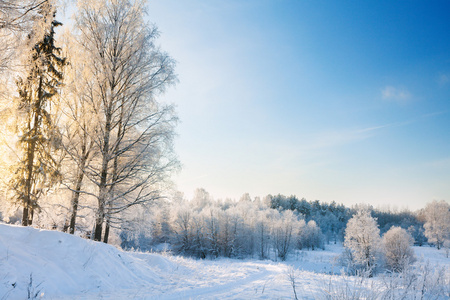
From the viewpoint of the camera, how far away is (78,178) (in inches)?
448


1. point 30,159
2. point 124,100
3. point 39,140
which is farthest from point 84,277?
point 39,140

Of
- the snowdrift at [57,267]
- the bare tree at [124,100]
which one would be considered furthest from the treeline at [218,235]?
the snowdrift at [57,267]

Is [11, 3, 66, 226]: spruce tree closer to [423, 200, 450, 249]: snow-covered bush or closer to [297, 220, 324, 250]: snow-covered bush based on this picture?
[423, 200, 450, 249]: snow-covered bush

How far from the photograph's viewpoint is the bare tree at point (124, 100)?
10.4m

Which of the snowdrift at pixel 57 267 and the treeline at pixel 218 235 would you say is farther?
the treeline at pixel 218 235

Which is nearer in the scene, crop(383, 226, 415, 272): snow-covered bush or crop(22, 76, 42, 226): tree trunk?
crop(22, 76, 42, 226): tree trunk

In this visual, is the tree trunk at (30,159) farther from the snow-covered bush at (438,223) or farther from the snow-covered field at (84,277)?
the snow-covered bush at (438,223)

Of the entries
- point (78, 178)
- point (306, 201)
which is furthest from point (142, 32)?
point (306, 201)

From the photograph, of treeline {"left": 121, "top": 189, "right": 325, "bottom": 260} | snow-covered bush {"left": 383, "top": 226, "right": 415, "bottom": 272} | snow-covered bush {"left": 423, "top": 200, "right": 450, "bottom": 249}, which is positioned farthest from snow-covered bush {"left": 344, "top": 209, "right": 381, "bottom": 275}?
snow-covered bush {"left": 423, "top": 200, "right": 450, "bottom": 249}

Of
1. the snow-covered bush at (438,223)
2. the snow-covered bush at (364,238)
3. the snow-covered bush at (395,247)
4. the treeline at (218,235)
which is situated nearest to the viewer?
the snow-covered bush at (395,247)

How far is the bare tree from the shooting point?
34.1ft

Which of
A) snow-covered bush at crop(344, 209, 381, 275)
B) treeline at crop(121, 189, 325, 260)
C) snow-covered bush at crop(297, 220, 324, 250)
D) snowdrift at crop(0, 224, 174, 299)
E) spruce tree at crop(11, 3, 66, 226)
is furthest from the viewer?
snow-covered bush at crop(297, 220, 324, 250)

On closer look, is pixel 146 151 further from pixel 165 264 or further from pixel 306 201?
pixel 306 201

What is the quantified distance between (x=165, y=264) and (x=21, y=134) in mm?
9556
